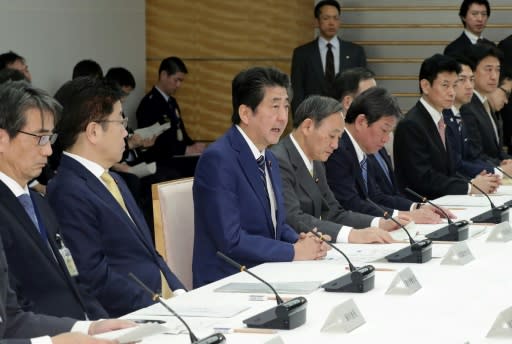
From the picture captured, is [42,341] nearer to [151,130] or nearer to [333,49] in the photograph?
[151,130]

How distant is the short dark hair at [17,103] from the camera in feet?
10.0

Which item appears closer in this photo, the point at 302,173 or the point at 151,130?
the point at 302,173

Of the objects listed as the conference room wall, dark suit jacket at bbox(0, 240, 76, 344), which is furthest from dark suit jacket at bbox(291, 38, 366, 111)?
dark suit jacket at bbox(0, 240, 76, 344)

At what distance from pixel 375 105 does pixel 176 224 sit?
5.09 feet

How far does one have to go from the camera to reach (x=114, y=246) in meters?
3.49

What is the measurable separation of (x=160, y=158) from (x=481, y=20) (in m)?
3.00

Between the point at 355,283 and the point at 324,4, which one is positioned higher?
the point at 324,4

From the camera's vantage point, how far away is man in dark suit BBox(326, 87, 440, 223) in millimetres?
5145

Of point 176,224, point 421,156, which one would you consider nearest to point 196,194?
point 176,224

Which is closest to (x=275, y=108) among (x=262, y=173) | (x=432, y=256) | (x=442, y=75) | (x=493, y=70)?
(x=262, y=173)

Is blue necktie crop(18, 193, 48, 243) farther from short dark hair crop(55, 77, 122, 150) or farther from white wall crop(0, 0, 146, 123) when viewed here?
white wall crop(0, 0, 146, 123)

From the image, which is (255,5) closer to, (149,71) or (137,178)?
(149,71)

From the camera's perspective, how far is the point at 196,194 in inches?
156

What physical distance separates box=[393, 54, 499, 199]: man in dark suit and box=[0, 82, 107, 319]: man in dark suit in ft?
10.9
